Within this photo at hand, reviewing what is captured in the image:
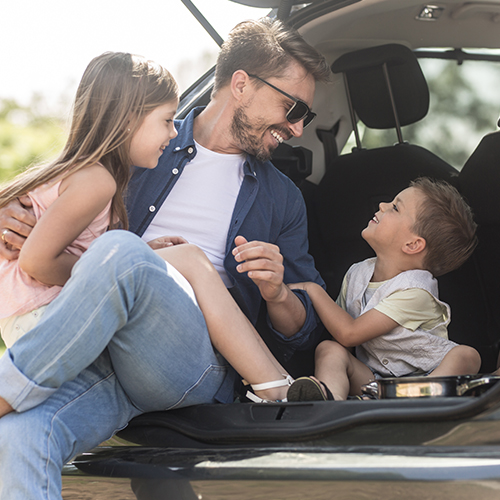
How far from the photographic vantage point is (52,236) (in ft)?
4.33

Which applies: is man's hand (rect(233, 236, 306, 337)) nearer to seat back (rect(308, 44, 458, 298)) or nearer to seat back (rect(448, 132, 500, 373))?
seat back (rect(308, 44, 458, 298))

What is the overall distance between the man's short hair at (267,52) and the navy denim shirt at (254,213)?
0.24m

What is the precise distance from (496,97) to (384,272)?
1.11 m

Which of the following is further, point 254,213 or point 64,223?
point 254,213

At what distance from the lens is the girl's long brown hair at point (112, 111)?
150cm

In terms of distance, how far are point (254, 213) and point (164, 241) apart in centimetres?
40

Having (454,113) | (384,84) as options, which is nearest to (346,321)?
(384,84)

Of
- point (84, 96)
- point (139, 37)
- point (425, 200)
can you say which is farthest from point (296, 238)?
point (139, 37)

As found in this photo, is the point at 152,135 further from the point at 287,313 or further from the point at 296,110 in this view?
the point at 287,313

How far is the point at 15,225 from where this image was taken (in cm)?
141

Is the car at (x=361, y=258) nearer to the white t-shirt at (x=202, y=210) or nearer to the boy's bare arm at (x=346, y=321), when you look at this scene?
the boy's bare arm at (x=346, y=321)

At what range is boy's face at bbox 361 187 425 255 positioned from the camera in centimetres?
191

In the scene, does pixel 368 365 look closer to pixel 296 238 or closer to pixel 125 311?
pixel 296 238

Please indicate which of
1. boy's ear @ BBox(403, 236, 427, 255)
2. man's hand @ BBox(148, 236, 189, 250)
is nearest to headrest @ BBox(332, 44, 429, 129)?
boy's ear @ BBox(403, 236, 427, 255)
